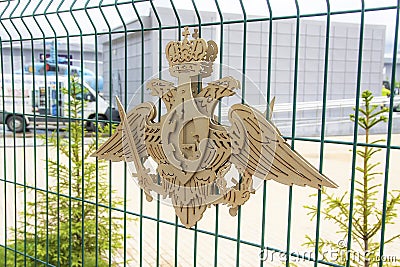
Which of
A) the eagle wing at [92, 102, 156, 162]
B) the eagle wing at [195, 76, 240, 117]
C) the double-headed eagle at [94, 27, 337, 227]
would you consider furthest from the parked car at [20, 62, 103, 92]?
the eagle wing at [195, 76, 240, 117]

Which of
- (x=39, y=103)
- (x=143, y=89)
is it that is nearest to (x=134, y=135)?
(x=143, y=89)

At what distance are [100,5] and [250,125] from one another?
3.23 feet

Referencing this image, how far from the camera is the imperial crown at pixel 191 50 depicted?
188 centimetres

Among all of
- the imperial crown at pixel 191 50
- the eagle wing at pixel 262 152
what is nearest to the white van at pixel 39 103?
the imperial crown at pixel 191 50

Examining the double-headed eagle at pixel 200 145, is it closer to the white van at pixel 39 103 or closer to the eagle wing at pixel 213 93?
the eagle wing at pixel 213 93

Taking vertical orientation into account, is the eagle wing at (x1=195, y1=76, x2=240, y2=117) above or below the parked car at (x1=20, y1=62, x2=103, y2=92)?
below

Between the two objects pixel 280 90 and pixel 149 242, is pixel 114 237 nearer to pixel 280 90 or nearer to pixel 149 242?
pixel 149 242

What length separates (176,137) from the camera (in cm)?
200

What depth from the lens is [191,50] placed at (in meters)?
1.92

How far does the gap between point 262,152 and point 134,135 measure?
63cm

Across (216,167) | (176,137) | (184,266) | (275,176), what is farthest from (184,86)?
(184,266)

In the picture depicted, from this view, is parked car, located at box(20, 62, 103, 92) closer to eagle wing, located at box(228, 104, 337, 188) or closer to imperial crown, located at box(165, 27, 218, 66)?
imperial crown, located at box(165, 27, 218, 66)

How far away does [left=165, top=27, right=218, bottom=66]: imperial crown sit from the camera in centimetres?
188

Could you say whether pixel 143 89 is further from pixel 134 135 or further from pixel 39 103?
pixel 39 103
